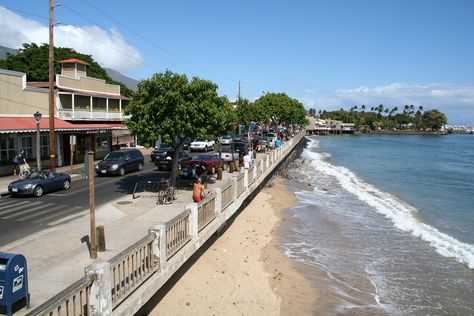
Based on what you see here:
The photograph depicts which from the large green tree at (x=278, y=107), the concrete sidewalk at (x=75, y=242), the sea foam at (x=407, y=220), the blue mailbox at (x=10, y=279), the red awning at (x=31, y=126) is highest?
the large green tree at (x=278, y=107)

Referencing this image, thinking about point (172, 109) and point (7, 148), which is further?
point (7, 148)

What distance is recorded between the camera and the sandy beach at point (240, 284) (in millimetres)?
9906

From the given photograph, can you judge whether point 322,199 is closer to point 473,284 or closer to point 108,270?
point 473,284

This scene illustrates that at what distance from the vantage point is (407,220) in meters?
21.4

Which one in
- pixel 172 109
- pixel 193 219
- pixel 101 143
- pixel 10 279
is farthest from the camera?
pixel 101 143

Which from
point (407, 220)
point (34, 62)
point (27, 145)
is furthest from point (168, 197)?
point (34, 62)

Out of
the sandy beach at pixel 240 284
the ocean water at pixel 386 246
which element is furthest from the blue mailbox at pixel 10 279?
the ocean water at pixel 386 246

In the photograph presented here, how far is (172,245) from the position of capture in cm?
1023

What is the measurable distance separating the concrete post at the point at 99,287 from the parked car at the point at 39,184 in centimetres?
1445

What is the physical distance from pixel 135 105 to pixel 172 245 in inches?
399

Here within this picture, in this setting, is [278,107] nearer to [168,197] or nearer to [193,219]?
[168,197]

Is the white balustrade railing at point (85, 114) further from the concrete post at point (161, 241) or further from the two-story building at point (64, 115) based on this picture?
the concrete post at point (161, 241)

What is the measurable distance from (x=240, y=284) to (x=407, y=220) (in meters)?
13.4

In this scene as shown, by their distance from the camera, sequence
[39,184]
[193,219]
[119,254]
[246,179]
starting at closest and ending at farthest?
[119,254]
[193,219]
[39,184]
[246,179]
